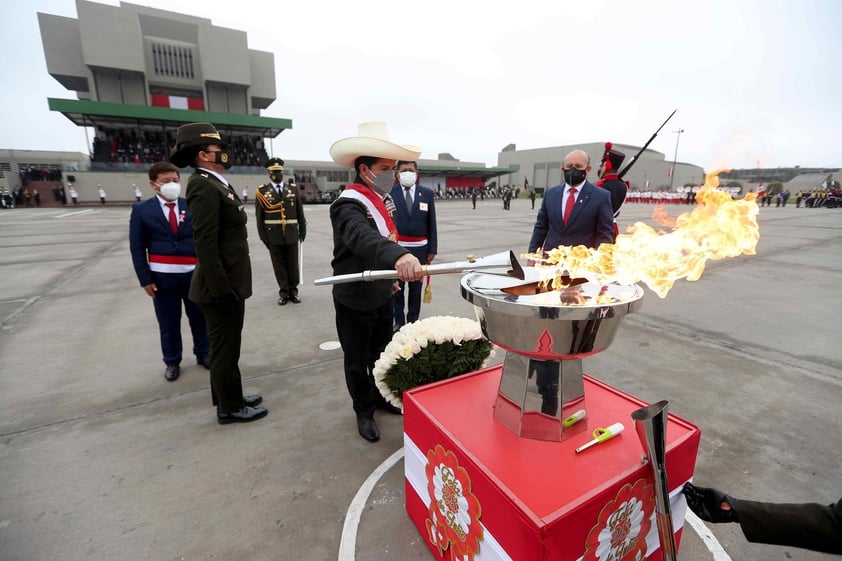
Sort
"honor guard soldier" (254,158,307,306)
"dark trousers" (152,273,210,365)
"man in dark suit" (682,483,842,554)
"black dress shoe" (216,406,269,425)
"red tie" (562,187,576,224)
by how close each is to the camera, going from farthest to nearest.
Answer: "honor guard soldier" (254,158,307,306)
"red tie" (562,187,576,224)
"dark trousers" (152,273,210,365)
"black dress shoe" (216,406,269,425)
"man in dark suit" (682,483,842,554)

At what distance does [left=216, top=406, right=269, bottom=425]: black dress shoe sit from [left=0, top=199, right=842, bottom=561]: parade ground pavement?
1.9 inches

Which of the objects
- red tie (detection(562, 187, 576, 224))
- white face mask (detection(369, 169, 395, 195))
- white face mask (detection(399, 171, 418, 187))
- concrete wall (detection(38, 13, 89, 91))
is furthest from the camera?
concrete wall (detection(38, 13, 89, 91))

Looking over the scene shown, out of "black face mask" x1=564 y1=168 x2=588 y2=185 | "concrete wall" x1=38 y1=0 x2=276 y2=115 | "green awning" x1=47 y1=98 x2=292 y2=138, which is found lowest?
"black face mask" x1=564 y1=168 x2=588 y2=185

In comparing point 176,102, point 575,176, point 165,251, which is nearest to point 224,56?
point 176,102

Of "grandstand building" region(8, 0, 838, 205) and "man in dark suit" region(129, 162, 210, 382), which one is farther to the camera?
"grandstand building" region(8, 0, 838, 205)

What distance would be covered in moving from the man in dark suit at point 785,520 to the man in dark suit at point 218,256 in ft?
9.41

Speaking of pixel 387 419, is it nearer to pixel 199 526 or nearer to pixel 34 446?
pixel 199 526

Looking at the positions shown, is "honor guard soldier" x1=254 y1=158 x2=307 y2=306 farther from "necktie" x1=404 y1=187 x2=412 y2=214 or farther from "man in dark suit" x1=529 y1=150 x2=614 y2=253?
"man in dark suit" x1=529 y1=150 x2=614 y2=253

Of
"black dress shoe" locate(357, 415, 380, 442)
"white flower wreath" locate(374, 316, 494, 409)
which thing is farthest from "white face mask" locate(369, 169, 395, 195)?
"black dress shoe" locate(357, 415, 380, 442)

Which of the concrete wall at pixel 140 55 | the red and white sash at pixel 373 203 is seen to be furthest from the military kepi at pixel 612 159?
the concrete wall at pixel 140 55

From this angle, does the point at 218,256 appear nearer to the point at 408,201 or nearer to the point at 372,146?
the point at 372,146

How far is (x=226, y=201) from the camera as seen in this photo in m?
2.61

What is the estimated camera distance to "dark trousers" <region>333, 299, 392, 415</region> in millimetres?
2668

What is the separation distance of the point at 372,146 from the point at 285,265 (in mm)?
4016
